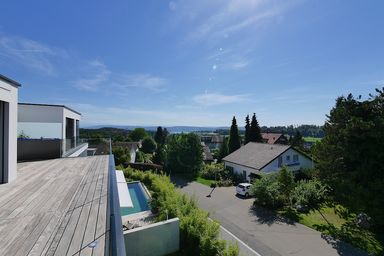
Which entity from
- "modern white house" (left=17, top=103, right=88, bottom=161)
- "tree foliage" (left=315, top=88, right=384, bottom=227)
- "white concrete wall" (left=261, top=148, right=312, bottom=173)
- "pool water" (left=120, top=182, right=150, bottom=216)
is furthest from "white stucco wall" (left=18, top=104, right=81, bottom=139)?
"white concrete wall" (left=261, top=148, right=312, bottom=173)

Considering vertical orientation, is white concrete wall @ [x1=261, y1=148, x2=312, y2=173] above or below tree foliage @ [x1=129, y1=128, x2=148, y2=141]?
below

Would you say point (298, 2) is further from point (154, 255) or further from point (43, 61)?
point (43, 61)

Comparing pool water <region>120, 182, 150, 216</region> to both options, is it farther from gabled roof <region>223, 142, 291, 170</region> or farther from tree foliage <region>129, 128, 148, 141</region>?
tree foliage <region>129, 128, 148, 141</region>

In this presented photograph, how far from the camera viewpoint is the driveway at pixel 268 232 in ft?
39.4

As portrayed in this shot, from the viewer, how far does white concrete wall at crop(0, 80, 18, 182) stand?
7258 millimetres

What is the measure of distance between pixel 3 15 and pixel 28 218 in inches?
379

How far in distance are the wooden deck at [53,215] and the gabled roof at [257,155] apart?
21.4 metres

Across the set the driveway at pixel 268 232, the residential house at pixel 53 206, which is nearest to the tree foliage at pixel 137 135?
the driveway at pixel 268 232

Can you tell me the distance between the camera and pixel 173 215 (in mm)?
11227

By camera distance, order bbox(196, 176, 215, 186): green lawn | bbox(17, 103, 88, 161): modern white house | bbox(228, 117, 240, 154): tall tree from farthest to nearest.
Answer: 1. bbox(228, 117, 240, 154): tall tree
2. bbox(196, 176, 215, 186): green lawn
3. bbox(17, 103, 88, 161): modern white house

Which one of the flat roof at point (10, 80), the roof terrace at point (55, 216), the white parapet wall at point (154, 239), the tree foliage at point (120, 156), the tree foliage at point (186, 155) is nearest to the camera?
the roof terrace at point (55, 216)

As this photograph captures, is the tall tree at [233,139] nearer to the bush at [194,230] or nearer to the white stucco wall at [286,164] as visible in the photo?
the white stucco wall at [286,164]

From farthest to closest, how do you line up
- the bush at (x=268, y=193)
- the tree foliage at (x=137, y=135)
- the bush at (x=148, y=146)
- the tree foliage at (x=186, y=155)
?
the tree foliage at (x=137, y=135) → the bush at (x=148, y=146) → the tree foliage at (x=186, y=155) → the bush at (x=268, y=193)

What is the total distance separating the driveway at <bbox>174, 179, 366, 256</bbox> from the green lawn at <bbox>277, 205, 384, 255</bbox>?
2.40ft
